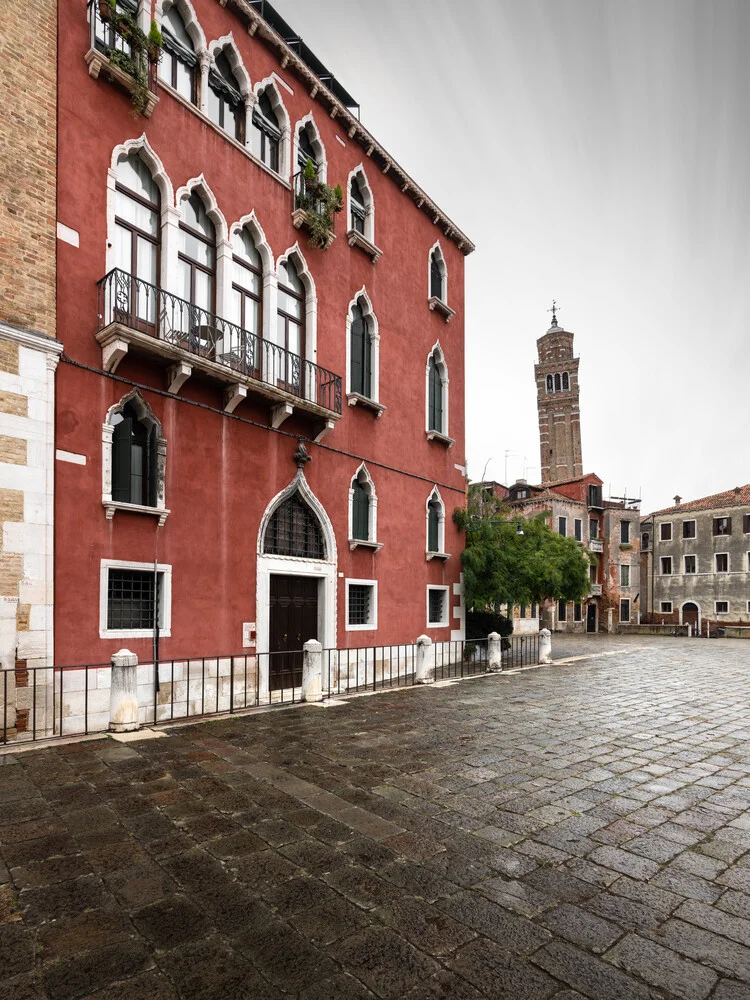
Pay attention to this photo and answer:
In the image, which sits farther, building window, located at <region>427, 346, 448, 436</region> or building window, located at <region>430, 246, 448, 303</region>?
building window, located at <region>430, 246, 448, 303</region>

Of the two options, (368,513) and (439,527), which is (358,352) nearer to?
(368,513)

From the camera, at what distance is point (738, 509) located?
142 ft

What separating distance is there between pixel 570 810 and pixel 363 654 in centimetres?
990

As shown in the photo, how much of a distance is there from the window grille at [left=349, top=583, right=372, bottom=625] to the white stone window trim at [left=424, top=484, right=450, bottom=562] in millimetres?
2739

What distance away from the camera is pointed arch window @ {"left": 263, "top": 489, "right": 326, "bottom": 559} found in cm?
1311

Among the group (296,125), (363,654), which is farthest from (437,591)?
(296,125)

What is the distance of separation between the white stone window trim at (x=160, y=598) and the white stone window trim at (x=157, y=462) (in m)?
0.74

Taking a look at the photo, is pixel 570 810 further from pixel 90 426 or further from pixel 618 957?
pixel 90 426

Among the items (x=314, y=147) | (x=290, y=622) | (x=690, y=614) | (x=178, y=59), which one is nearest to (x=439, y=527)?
(x=290, y=622)

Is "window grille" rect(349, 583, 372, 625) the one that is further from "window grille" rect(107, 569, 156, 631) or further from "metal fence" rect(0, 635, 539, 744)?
"window grille" rect(107, 569, 156, 631)

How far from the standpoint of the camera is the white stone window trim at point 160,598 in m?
9.58

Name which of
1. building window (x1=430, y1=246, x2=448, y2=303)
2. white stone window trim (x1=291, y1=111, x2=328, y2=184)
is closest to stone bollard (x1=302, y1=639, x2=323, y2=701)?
white stone window trim (x1=291, y1=111, x2=328, y2=184)

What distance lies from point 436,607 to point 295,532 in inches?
251

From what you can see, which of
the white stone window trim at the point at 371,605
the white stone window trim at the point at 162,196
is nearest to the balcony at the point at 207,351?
the white stone window trim at the point at 162,196
